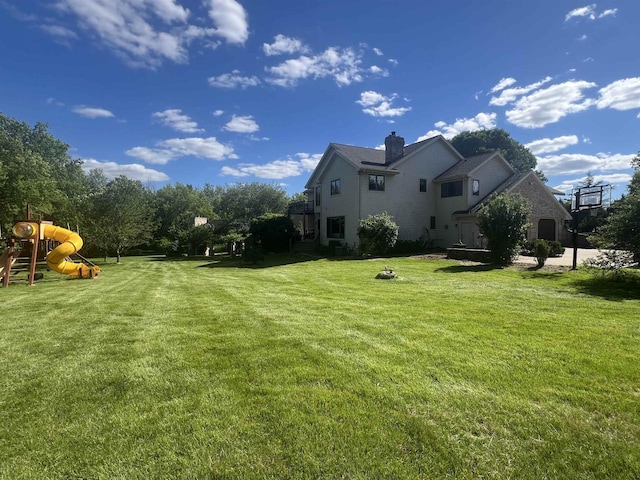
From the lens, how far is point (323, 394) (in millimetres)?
3254

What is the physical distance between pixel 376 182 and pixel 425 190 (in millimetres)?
4812

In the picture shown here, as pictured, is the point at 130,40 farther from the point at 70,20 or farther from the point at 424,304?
the point at 424,304

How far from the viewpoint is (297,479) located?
2207 millimetres

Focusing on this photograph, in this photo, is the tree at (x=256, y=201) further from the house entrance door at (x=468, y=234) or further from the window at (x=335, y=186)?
the house entrance door at (x=468, y=234)

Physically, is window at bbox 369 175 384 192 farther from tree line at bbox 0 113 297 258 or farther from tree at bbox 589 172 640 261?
tree at bbox 589 172 640 261

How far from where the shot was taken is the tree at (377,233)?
65.6ft

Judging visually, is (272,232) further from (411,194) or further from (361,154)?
(411,194)

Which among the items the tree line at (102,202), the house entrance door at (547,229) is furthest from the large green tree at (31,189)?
the house entrance door at (547,229)

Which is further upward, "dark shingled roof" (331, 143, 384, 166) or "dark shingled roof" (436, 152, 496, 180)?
"dark shingled roof" (331, 143, 384, 166)

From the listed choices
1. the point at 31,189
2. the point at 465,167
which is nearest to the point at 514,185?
the point at 465,167

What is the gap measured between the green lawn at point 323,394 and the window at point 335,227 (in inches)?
767

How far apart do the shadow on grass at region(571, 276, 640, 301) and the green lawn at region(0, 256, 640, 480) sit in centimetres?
245

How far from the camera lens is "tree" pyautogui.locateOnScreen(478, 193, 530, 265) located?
14.7 m

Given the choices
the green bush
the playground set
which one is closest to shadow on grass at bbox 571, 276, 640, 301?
the green bush
